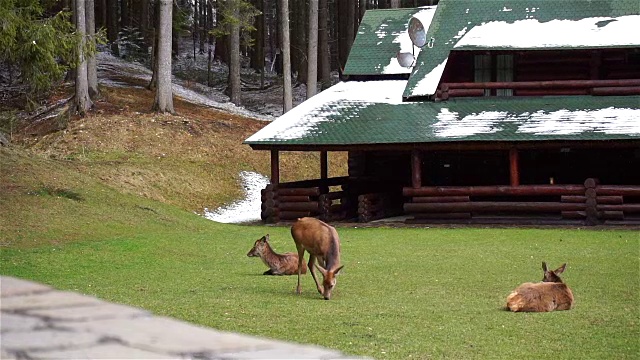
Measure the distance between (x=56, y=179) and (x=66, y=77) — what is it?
20361 millimetres

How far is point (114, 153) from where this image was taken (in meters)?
33.2

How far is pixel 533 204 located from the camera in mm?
25625

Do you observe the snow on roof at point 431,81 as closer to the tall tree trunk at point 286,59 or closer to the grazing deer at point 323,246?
the tall tree trunk at point 286,59

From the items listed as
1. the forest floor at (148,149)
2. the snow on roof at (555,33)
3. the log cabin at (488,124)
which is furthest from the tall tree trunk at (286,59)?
the snow on roof at (555,33)

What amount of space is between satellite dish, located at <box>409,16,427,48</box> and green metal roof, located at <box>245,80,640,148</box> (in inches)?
76.4

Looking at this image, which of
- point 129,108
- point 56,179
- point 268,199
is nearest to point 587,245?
point 268,199

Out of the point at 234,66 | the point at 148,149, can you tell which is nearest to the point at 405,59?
the point at 148,149

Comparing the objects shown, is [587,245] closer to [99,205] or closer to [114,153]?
[99,205]

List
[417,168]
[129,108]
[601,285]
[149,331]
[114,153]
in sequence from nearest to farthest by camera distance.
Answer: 1. [149,331]
2. [601,285]
3. [417,168]
4. [114,153]
5. [129,108]

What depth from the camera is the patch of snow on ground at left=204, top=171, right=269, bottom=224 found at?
30.5 m

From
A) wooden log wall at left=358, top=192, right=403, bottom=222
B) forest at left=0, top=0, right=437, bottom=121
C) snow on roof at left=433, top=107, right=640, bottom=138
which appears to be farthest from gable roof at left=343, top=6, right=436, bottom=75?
forest at left=0, top=0, right=437, bottom=121

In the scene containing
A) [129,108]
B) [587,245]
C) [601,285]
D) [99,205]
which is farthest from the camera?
[129,108]

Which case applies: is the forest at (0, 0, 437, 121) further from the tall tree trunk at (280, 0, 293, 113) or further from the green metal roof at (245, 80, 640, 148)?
the green metal roof at (245, 80, 640, 148)

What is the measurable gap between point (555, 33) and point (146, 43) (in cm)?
3507
